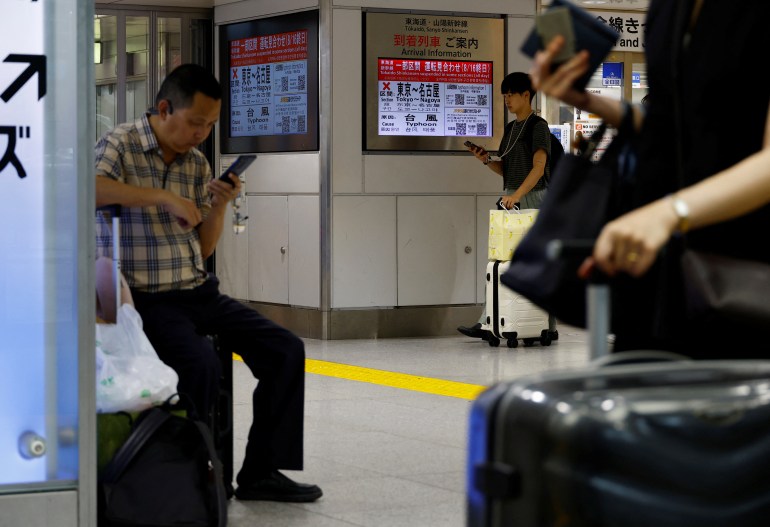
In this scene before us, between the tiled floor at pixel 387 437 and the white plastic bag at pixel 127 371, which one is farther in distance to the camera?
the tiled floor at pixel 387 437

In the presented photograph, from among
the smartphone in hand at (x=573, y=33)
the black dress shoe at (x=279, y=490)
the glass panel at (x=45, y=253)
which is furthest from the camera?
the black dress shoe at (x=279, y=490)

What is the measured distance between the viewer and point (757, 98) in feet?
6.19

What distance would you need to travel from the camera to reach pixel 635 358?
1.78 metres

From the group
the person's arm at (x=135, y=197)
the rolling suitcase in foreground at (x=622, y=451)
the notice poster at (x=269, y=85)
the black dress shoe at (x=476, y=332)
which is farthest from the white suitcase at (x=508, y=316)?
the rolling suitcase in foreground at (x=622, y=451)

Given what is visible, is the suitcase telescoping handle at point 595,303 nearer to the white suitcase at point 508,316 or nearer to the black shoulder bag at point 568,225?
the black shoulder bag at point 568,225

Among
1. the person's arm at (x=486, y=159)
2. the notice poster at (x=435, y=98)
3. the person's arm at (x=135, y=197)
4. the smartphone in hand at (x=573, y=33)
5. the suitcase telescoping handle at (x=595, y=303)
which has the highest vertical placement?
the notice poster at (x=435, y=98)

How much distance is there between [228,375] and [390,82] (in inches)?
232

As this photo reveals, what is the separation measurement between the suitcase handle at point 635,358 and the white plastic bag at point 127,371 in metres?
2.25

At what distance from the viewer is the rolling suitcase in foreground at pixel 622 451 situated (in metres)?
1.50

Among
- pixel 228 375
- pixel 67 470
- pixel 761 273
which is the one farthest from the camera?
pixel 228 375

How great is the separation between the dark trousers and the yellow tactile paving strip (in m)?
2.43

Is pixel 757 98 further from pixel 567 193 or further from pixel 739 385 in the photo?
pixel 739 385

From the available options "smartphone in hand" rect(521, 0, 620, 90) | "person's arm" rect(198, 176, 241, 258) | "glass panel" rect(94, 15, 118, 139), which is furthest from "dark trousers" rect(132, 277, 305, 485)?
"glass panel" rect(94, 15, 118, 139)

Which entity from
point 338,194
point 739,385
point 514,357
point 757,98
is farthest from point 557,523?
point 338,194
